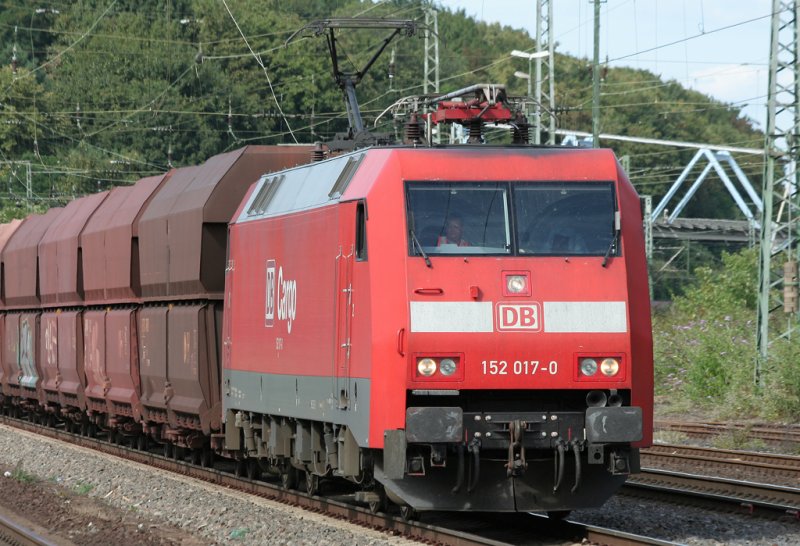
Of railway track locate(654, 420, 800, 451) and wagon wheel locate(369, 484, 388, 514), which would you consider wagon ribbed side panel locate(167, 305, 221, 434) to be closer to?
wagon wheel locate(369, 484, 388, 514)

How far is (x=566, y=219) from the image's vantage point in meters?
12.1

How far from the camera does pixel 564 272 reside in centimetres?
1188

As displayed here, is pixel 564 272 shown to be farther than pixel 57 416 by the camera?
No

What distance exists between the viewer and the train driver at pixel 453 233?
A: 39.2 ft

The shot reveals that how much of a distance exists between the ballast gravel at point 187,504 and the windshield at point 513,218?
2.66 meters

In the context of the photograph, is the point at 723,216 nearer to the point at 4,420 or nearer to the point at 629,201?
the point at 4,420

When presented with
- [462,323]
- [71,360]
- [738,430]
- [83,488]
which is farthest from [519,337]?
[71,360]

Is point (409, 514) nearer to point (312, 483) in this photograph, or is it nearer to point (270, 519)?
point (270, 519)

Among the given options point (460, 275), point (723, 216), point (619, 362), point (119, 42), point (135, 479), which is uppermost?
point (119, 42)

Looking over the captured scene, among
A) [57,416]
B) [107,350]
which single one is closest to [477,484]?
[107,350]

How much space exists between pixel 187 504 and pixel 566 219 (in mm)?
5965

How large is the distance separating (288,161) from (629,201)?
6815mm

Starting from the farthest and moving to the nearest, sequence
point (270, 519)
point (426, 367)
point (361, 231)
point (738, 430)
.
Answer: point (738, 430) → point (270, 519) → point (361, 231) → point (426, 367)

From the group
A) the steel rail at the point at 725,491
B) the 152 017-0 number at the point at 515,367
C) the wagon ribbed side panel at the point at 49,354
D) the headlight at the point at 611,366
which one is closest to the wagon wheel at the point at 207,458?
the steel rail at the point at 725,491
